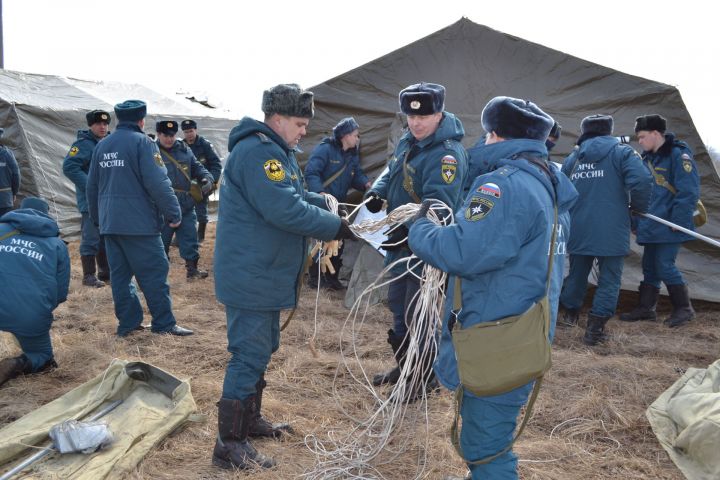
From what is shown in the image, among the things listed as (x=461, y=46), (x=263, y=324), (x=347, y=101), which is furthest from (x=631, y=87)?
(x=263, y=324)

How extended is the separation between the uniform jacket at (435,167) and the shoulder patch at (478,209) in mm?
1223

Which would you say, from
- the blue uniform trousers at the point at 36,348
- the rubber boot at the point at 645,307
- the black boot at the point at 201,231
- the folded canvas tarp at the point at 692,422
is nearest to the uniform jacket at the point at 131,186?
the blue uniform trousers at the point at 36,348

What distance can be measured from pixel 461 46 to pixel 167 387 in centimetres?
454

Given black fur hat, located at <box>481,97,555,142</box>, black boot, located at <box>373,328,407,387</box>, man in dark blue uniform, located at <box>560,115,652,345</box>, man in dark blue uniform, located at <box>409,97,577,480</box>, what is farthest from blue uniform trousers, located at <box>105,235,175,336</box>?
man in dark blue uniform, located at <box>560,115,652,345</box>

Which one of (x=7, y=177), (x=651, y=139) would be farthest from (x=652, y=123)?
(x=7, y=177)

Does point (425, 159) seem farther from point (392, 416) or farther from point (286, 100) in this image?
point (392, 416)

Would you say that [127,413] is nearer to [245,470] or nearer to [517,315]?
[245,470]

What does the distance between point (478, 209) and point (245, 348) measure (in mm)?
1300

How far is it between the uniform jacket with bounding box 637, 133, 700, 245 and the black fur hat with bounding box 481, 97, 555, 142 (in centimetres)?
379

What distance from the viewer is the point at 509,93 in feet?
20.4

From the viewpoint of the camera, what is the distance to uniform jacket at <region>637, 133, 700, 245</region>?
5309 mm

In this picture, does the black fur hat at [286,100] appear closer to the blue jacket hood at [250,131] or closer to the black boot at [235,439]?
the blue jacket hood at [250,131]

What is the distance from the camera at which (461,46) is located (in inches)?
247

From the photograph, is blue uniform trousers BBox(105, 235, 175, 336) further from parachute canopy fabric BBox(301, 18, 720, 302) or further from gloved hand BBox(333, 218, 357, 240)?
parachute canopy fabric BBox(301, 18, 720, 302)
